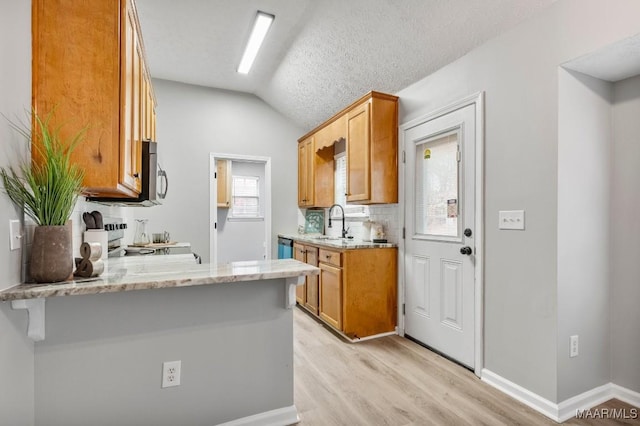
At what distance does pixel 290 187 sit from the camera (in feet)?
17.3

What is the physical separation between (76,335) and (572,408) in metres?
2.72

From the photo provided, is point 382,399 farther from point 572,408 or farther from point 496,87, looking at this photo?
point 496,87

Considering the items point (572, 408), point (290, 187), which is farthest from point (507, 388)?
point (290, 187)

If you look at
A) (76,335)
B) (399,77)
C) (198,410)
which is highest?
(399,77)

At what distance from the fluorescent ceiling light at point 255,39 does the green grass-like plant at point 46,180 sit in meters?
2.39

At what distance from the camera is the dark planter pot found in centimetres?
132

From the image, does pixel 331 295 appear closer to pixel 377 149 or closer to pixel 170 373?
pixel 377 149

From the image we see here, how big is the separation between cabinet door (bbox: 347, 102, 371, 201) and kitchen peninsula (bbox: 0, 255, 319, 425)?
1.67 m

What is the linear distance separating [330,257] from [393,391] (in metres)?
1.44

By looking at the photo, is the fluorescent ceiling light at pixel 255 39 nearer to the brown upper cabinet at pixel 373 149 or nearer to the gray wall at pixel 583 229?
the brown upper cabinet at pixel 373 149

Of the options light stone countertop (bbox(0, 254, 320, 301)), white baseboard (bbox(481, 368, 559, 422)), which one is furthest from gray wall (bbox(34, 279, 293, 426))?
white baseboard (bbox(481, 368, 559, 422))

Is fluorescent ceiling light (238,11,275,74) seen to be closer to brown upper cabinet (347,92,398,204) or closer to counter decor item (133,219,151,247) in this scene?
brown upper cabinet (347,92,398,204)

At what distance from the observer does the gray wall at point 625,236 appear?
2.04m

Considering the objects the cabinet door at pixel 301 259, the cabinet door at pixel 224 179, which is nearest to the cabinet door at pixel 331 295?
the cabinet door at pixel 301 259
